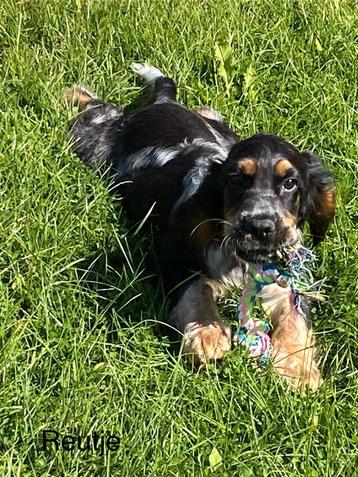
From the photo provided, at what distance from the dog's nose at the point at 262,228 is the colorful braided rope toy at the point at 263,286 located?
0.16 m

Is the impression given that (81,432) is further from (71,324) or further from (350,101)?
(350,101)

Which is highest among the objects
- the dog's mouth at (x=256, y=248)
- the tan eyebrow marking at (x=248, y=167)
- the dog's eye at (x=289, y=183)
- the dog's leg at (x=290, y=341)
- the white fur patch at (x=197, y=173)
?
the tan eyebrow marking at (x=248, y=167)

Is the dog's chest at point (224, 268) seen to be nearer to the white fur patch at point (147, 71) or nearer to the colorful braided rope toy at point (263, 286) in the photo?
the colorful braided rope toy at point (263, 286)

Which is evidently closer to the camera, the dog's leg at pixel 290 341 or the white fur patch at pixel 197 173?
the dog's leg at pixel 290 341

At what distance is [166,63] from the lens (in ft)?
20.9

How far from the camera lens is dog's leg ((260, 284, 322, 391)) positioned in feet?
13.9

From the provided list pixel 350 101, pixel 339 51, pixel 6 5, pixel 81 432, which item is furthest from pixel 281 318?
pixel 6 5

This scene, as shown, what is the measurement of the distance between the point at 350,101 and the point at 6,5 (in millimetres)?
2362

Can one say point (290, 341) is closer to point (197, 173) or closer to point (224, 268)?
point (224, 268)

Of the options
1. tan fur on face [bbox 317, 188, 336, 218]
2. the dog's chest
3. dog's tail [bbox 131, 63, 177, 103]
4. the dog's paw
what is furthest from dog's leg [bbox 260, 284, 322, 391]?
dog's tail [bbox 131, 63, 177, 103]

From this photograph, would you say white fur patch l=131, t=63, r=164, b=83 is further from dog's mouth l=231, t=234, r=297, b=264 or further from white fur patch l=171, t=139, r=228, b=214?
dog's mouth l=231, t=234, r=297, b=264

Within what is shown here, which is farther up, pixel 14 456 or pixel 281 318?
pixel 14 456

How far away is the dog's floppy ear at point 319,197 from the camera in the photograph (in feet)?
15.7

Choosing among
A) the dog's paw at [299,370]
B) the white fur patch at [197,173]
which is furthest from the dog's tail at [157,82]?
the dog's paw at [299,370]
